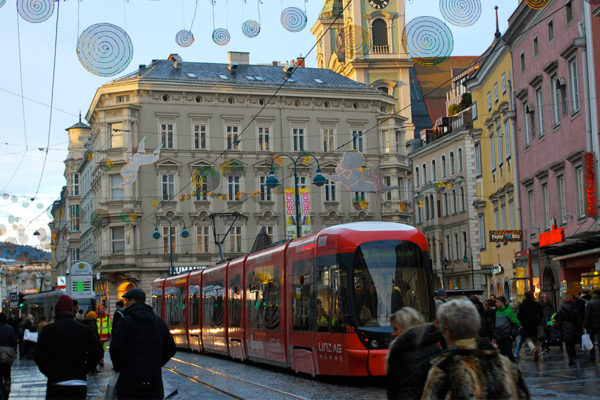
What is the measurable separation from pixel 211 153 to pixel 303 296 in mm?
48703

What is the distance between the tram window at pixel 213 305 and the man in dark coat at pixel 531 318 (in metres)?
9.13

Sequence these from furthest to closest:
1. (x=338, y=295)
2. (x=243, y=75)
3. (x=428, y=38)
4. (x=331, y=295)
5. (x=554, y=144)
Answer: (x=243, y=75)
(x=554, y=144)
(x=428, y=38)
(x=331, y=295)
(x=338, y=295)

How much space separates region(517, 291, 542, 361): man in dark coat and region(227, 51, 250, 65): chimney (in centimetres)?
5297

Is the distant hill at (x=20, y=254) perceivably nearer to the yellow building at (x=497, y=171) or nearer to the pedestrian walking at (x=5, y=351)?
the yellow building at (x=497, y=171)

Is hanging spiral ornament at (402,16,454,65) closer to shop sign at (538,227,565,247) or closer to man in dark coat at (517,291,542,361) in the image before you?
man in dark coat at (517,291,542,361)

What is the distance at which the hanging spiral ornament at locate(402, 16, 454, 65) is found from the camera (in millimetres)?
18484

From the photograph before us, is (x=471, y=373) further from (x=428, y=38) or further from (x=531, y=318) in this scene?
(x=531, y=318)

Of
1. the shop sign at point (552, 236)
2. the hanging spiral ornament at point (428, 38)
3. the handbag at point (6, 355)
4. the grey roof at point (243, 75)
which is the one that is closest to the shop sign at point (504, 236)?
the shop sign at point (552, 236)

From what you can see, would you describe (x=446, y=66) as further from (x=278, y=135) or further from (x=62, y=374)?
(x=62, y=374)

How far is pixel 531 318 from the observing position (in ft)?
71.7

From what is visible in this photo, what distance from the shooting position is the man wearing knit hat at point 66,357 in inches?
352

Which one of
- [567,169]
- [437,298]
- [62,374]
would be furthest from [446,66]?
[62,374]

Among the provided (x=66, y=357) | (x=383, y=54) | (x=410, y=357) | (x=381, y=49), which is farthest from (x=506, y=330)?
(x=381, y=49)

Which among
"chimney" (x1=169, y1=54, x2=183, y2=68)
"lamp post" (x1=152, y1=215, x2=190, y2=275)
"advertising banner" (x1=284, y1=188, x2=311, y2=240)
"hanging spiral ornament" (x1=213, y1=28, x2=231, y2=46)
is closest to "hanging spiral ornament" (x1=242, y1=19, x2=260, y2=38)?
"hanging spiral ornament" (x1=213, y1=28, x2=231, y2=46)
